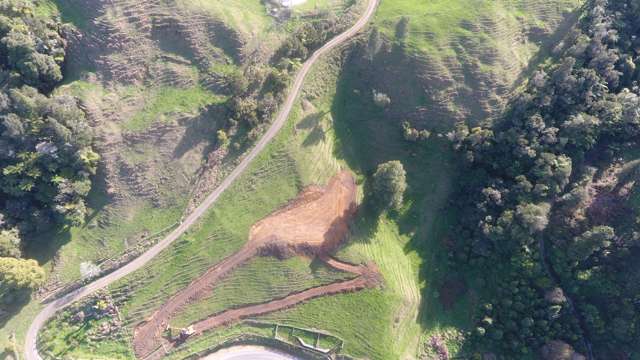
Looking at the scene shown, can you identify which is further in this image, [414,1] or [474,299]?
[414,1]

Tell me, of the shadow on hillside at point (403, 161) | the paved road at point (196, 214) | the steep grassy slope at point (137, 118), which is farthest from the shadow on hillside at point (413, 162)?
the steep grassy slope at point (137, 118)

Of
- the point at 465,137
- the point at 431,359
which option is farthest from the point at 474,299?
the point at 465,137

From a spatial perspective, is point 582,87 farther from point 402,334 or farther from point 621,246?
point 402,334

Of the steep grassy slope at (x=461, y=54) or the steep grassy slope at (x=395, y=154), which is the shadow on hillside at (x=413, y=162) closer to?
the steep grassy slope at (x=395, y=154)

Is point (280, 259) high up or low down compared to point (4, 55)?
down

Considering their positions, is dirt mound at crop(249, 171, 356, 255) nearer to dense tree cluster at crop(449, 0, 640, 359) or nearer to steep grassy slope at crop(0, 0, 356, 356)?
steep grassy slope at crop(0, 0, 356, 356)

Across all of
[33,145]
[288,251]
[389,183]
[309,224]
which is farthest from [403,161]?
[33,145]

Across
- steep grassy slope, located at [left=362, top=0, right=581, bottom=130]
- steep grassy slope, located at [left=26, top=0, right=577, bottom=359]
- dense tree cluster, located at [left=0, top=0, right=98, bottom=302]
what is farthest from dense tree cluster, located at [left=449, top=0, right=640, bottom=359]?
dense tree cluster, located at [left=0, top=0, right=98, bottom=302]
